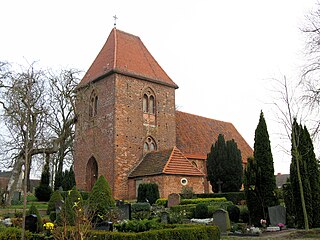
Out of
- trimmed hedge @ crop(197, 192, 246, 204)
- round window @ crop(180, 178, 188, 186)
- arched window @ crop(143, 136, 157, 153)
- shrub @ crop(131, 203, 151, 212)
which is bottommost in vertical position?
shrub @ crop(131, 203, 151, 212)

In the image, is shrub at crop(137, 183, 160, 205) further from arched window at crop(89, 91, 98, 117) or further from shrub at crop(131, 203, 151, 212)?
arched window at crop(89, 91, 98, 117)

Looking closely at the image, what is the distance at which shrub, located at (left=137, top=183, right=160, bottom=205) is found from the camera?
23547 mm

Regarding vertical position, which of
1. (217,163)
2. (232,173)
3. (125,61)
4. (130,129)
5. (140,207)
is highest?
(125,61)

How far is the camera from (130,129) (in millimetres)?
27719

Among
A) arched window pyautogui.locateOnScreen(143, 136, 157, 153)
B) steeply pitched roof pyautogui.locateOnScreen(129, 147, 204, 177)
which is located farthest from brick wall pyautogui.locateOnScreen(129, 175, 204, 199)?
arched window pyautogui.locateOnScreen(143, 136, 157, 153)

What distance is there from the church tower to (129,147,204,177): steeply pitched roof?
2.99ft

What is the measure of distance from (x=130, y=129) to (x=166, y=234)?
18.5 m

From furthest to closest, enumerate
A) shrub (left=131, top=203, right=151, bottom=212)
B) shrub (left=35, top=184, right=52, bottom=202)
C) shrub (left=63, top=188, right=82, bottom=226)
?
1. shrub (left=35, top=184, right=52, bottom=202)
2. shrub (left=131, top=203, right=151, bottom=212)
3. shrub (left=63, top=188, right=82, bottom=226)

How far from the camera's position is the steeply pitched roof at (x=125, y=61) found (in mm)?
28531

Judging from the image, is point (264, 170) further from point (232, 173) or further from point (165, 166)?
point (232, 173)

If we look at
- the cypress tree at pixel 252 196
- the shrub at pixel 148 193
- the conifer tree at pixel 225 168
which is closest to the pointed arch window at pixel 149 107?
the conifer tree at pixel 225 168

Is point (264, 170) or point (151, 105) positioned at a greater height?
point (151, 105)

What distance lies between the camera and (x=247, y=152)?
38125 millimetres

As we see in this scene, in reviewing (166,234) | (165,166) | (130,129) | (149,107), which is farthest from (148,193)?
(166,234)
